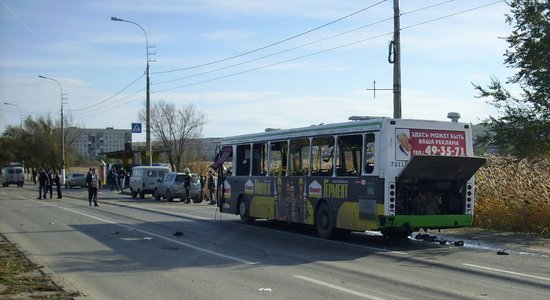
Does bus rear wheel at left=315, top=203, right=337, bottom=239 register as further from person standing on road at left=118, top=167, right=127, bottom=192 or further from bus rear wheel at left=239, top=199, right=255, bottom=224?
person standing on road at left=118, top=167, right=127, bottom=192

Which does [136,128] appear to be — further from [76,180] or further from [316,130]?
[316,130]

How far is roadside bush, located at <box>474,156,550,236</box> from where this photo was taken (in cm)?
1781

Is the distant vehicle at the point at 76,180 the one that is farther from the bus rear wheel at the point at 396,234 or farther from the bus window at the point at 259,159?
the bus rear wheel at the point at 396,234

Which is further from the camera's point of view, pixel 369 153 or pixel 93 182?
pixel 93 182

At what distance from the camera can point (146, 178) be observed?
4009cm

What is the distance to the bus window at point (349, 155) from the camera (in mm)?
15141

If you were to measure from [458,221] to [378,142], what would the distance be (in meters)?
2.79

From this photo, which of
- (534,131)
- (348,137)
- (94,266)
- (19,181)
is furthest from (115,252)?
(19,181)

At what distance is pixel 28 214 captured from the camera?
80.2ft

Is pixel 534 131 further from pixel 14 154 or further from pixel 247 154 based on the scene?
pixel 14 154

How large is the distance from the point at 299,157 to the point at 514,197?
676 centimetres

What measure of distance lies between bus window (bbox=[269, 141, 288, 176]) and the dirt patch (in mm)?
7944

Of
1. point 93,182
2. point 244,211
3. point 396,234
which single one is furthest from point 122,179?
point 396,234

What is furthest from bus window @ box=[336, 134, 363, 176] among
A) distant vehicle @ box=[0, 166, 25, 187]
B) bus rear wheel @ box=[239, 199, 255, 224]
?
distant vehicle @ box=[0, 166, 25, 187]
